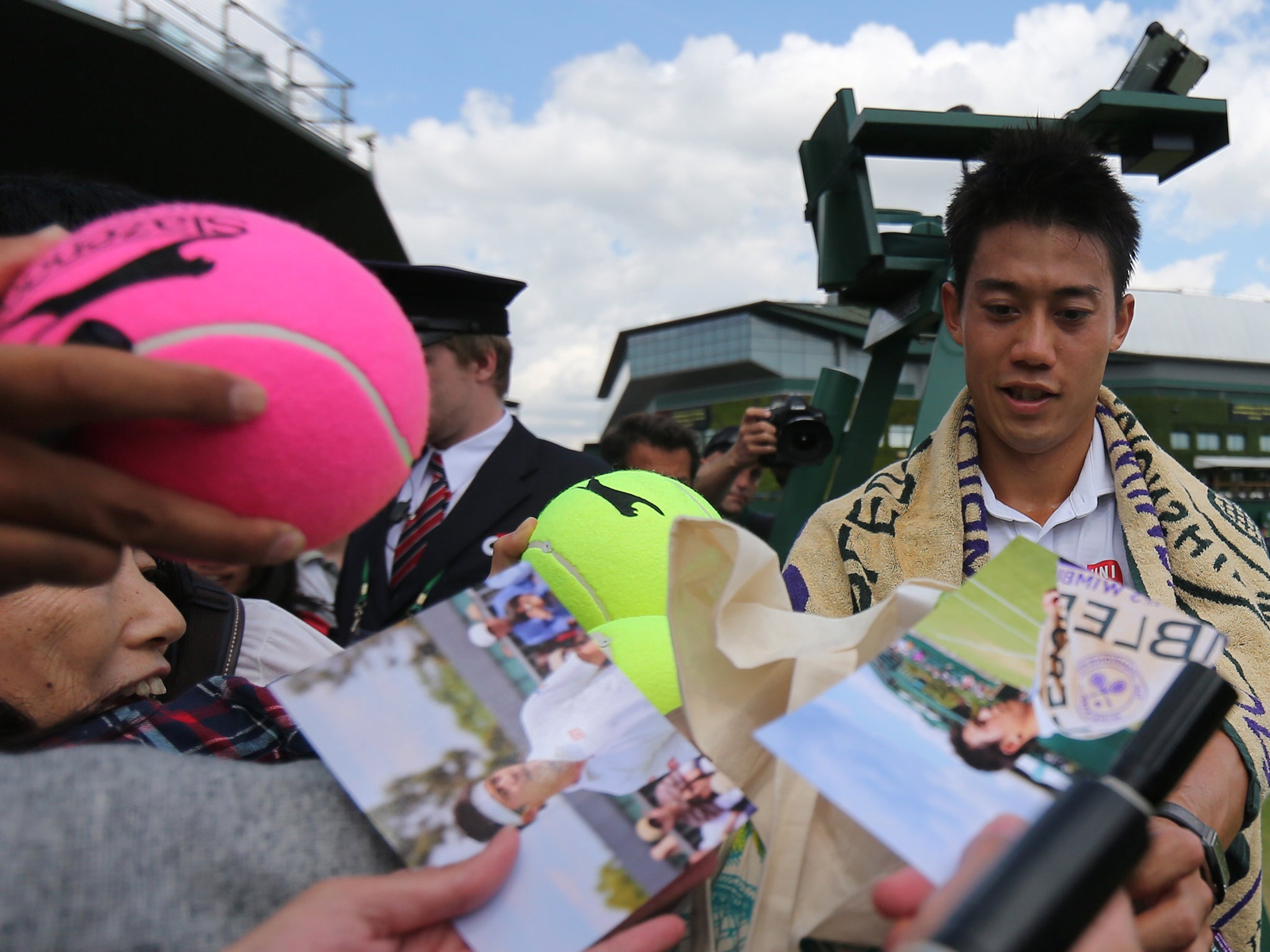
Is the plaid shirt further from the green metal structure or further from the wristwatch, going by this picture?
the green metal structure

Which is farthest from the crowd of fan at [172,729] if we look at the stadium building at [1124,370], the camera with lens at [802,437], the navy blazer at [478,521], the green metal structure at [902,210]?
the stadium building at [1124,370]

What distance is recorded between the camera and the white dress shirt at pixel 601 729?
2.44 feet

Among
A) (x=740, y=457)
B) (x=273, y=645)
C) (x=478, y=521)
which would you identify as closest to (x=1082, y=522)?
(x=273, y=645)

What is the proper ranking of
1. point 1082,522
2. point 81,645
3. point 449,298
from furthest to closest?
point 449,298 → point 1082,522 → point 81,645

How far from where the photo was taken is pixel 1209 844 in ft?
3.24

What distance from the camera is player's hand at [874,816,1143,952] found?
569mm

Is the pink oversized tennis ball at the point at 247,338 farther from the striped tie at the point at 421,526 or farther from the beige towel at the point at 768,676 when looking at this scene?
the striped tie at the point at 421,526

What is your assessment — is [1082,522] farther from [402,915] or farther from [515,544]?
[402,915]

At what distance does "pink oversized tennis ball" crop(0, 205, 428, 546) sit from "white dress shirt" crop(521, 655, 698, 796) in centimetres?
24

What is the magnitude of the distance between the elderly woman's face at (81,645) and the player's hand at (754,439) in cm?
279

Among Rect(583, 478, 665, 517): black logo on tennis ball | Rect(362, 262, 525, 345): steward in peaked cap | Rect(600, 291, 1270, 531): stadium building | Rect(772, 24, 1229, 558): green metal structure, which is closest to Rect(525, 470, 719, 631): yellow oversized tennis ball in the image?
Rect(583, 478, 665, 517): black logo on tennis ball

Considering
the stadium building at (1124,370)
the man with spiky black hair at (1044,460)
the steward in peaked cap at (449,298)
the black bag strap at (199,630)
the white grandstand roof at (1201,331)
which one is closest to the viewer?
the black bag strap at (199,630)

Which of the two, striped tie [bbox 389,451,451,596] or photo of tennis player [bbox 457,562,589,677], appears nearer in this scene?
photo of tennis player [bbox 457,562,589,677]

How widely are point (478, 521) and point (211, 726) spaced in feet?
6.08
